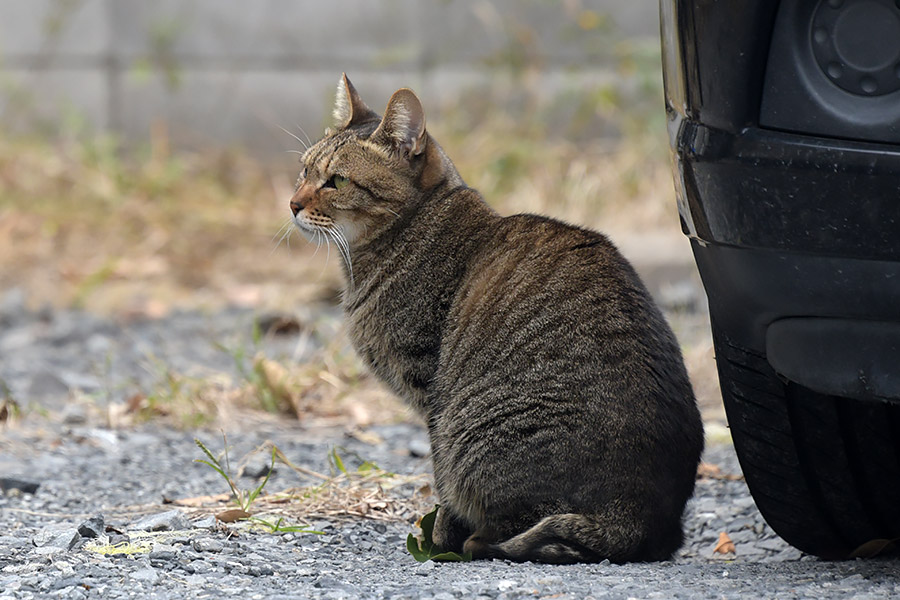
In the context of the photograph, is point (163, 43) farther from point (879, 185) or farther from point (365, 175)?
point (879, 185)

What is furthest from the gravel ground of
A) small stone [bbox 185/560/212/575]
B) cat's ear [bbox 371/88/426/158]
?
cat's ear [bbox 371/88/426/158]

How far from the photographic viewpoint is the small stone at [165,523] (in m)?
2.19

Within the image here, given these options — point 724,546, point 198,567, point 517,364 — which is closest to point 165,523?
point 198,567

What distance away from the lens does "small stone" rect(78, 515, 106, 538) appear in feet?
6.79

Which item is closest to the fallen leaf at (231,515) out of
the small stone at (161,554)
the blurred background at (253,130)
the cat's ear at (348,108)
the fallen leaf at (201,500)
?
the fallen leaf at (201,500)

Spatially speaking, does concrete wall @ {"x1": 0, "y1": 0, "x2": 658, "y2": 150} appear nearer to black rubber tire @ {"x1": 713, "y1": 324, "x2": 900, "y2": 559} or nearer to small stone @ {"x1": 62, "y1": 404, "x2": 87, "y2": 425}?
small stone @ {"x1": 62, "y1": 404, "x2": 87, "y2": 425}

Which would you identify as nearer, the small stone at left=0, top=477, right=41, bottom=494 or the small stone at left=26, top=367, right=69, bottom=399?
the small stone at left=0, top=477, right=41, bottom=494

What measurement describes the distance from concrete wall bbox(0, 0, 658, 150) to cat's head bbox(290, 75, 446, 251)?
12.7ft

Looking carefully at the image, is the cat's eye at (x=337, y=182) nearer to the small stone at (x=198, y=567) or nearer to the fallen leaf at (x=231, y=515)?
the fallen leaf at (x=231, y=515)

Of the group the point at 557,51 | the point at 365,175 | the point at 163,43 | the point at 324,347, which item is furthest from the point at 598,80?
the point at 365,175

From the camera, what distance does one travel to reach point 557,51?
6559mm

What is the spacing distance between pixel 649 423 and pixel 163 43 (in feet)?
17.8

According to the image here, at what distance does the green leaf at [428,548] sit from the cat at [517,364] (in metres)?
0.02

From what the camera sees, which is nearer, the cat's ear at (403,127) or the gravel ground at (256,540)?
the gravel ground at (256,540)
